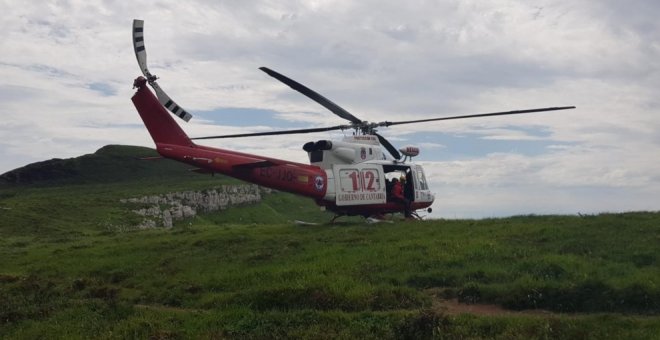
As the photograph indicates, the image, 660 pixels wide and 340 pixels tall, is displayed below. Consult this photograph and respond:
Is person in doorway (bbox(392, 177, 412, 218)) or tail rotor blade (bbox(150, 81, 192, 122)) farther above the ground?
tail rotor blade (bbox(150, 81, 192, 122))

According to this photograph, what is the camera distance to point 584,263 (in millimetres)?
13805

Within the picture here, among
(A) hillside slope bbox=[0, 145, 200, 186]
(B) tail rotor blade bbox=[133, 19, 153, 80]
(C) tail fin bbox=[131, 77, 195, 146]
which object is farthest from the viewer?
(A) hillside slope bbox=[0, 145, 200, 186]

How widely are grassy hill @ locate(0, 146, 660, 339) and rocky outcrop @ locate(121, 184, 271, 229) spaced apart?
30.0 metres

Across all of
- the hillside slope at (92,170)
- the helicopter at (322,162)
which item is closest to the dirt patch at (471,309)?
the helicopter at (322,162)

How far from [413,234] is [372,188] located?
248 inches

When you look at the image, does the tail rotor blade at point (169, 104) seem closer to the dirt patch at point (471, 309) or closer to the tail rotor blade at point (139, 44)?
the tail rotor blade at point (139, 44)

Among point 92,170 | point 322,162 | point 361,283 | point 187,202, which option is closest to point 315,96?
point 322,162

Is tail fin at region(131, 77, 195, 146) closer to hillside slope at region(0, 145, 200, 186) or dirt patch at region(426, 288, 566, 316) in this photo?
dirt patch at region(426, 288, 566, 316)

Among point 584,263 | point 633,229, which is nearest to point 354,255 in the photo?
point 584,263

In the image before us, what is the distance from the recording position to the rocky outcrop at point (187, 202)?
54203 millimetres

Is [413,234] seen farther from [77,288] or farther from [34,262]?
[34,262]

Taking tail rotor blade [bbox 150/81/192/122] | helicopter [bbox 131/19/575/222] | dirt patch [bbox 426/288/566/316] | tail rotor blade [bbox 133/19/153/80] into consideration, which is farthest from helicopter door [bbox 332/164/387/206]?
dirt patch [bbox 426/288/566/316]

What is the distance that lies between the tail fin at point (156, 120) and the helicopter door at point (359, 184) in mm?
6726

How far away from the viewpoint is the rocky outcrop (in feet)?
178
